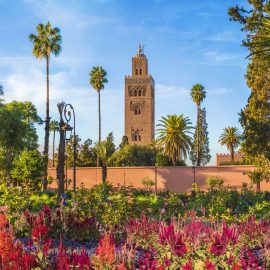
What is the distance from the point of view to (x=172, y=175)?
43.4m

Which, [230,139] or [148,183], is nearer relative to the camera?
[148,183]

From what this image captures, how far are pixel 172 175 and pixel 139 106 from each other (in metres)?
55.0

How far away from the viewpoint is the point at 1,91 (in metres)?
36.4

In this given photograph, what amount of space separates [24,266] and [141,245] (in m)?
2.83

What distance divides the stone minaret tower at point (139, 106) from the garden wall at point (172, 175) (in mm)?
48858

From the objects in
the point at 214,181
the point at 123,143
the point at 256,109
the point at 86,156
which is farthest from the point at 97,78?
the point at 256,109

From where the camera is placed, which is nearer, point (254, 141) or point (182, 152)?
point (254, 141)

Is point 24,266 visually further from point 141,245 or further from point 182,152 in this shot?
point 182,152

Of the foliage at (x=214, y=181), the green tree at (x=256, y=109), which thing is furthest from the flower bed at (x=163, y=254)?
the foliage at (x=214, y=181)

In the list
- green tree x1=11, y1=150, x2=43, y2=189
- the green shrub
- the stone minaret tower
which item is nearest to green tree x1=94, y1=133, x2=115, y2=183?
the green shrub

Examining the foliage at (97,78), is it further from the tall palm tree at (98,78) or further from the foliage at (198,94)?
the foliage at (198,94)

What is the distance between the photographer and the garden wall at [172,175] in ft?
138

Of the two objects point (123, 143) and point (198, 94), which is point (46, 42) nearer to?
point (198, 94)

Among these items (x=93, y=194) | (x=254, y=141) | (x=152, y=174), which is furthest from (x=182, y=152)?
(x=93, y=194)
